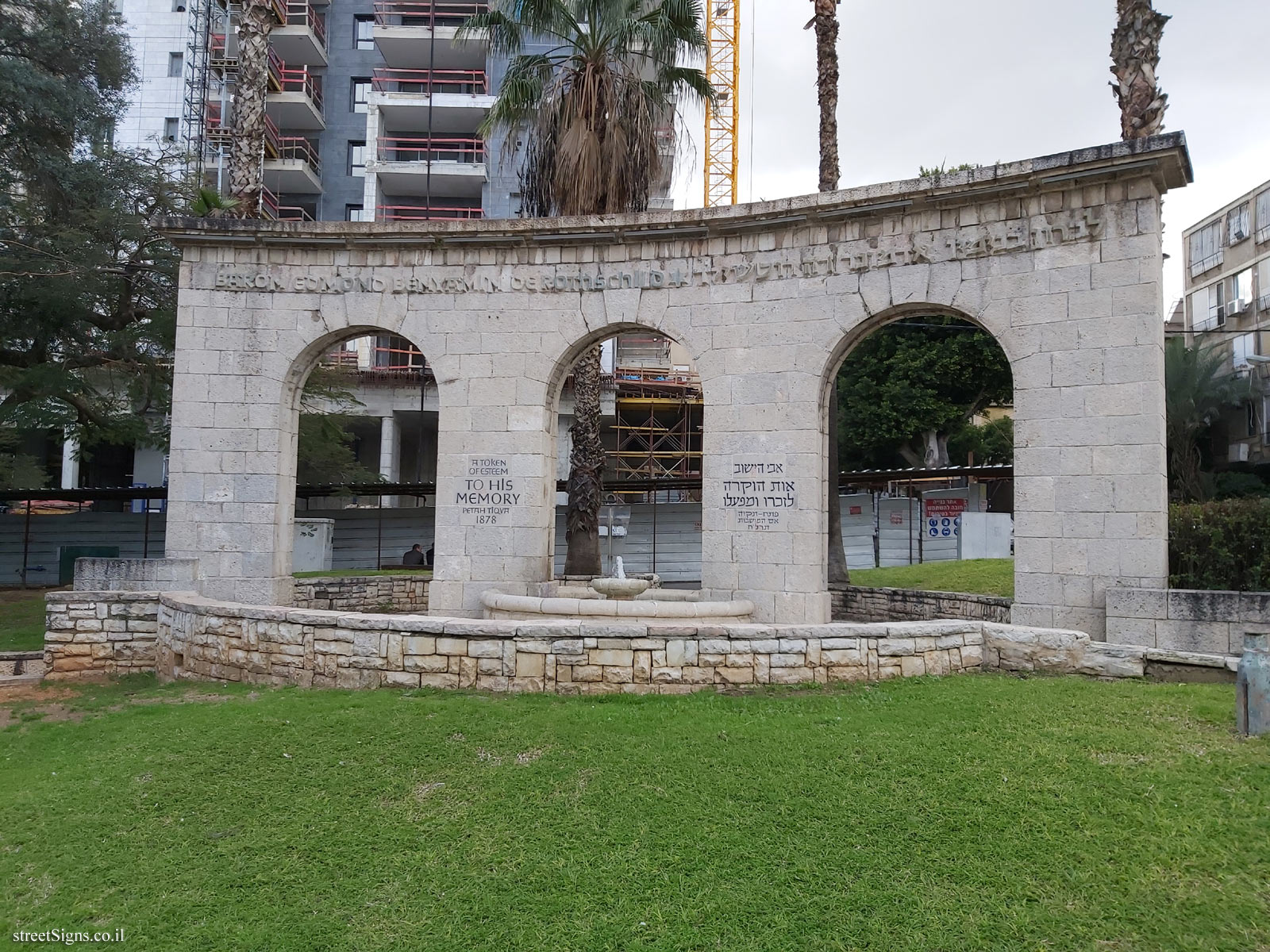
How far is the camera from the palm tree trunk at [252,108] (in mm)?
15266

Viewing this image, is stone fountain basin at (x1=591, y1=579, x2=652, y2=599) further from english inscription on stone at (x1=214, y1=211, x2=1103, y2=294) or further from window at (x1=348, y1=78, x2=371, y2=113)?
window at (x1=348, y1=78, x2=371, y2=113)

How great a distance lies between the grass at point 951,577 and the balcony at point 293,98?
27.8 m

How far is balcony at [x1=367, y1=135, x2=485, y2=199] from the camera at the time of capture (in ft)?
112

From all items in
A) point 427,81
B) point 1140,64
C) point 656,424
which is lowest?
point 656,424

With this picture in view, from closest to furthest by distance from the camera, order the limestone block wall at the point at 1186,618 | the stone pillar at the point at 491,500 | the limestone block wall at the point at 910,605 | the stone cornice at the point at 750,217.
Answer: the limestone block wall at the point at 1186,618, the stone cornice at the point at 750,217, the limestone block wall at the point at 910,605, the stone pillar at the point at 491,500

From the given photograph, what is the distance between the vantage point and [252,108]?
Answer: 15.4 metres

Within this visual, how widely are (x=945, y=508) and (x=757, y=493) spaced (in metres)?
13.0

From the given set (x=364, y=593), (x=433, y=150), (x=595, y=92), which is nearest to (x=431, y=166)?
(x=433, y=150)

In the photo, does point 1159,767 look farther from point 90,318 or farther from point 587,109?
point 90,318

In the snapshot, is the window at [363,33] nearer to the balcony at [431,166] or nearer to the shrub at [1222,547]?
the balcony at [431,166]

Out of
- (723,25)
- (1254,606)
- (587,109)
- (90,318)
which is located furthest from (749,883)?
(723,25)

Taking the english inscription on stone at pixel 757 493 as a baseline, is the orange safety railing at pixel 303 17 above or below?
above

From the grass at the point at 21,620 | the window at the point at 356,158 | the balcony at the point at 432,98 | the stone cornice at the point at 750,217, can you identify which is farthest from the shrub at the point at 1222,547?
the window at the point at 356,158

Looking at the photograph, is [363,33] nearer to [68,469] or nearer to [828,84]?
[68,469]
